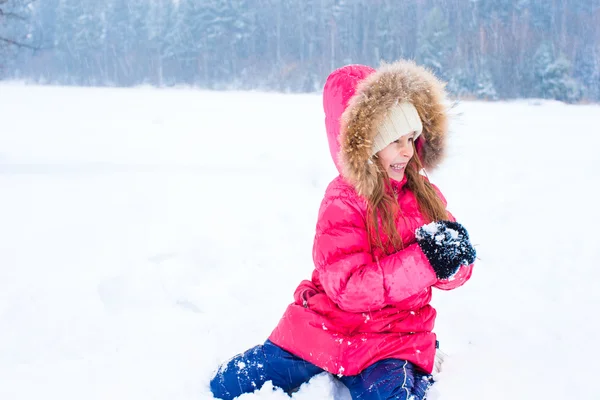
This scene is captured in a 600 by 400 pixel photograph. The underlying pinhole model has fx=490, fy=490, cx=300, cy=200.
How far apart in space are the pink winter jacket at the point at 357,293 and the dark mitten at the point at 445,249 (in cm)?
Answer: 4

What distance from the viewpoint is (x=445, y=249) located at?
6.20ft

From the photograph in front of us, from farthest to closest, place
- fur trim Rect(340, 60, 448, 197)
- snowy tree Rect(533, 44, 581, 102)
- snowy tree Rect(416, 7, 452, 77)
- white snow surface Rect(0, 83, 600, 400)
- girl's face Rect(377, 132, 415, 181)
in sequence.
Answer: snowy tree Rect(416, 7, 452, 77) → snowy tree Rect(533, 44, 581, 102) → white snow surface Rect(0, 83, 600, 400) → girl's face Rect(377, 132, 415, 181) → fur trim Rect(340, 60, 448, 197)

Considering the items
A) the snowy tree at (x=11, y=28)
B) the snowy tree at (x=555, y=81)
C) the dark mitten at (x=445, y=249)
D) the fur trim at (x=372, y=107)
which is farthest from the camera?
the snowy tree at (x=555, y=81)

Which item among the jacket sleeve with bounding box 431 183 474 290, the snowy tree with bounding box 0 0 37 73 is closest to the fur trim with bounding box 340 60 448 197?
the jacket sleeve with bounding box 431 183 474 290

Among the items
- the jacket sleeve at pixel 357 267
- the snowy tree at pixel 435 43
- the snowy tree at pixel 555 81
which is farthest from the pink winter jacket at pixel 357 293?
the snowy tree at pixel 435 43

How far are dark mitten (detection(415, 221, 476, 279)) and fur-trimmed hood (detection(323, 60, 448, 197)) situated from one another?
31 centimetres

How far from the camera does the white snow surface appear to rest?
2.26m

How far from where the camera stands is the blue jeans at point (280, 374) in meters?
1.99

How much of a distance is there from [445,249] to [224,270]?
220 centimetres

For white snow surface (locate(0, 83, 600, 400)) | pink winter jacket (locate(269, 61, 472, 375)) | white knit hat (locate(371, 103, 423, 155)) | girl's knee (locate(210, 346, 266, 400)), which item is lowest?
white snow surface (locate(0, 83, 600, 400))

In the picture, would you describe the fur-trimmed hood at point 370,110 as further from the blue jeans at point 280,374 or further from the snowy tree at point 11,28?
the snowy tree at point 11,28

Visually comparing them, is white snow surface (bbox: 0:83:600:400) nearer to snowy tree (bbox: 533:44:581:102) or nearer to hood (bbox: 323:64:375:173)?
hood (bbox: 323:64:375:173)

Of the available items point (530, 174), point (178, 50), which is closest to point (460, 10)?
point (178, 50)

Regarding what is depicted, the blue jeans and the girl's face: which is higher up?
the girl's face
